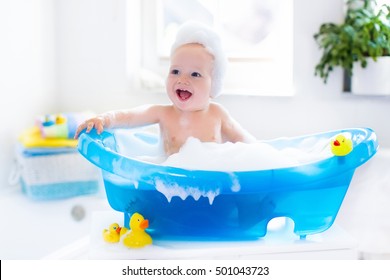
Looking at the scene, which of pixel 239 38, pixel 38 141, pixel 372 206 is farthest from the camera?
pixel 239 38

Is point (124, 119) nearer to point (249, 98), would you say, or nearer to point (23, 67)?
point (249, 98)

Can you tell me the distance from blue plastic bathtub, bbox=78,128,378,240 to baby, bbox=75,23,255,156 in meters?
0.12

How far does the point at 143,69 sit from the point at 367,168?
85cm

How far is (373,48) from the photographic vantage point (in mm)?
1503

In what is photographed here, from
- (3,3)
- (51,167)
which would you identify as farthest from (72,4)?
(51,167)

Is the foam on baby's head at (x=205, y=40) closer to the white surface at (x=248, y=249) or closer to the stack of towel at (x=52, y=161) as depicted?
the white surface at (x=248, y=249)

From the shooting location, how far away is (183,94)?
1062mm

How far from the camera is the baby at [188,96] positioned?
1054mm

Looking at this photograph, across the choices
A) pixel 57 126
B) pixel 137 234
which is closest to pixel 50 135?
pixel 57 126

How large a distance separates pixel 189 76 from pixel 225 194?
27 centimetres

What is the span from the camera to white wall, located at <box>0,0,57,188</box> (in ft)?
5.67

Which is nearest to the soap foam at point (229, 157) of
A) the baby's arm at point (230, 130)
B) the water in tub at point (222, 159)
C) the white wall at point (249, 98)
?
the water in tub at point (222, 159)

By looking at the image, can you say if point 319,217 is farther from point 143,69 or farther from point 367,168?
point 143,69

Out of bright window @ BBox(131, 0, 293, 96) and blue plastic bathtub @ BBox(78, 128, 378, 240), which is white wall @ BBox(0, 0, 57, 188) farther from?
blue plastic bathtub @ BBox(78, 128, 378, 240)
